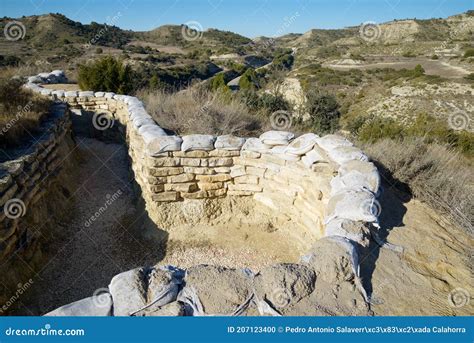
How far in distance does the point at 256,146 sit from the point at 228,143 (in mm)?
345

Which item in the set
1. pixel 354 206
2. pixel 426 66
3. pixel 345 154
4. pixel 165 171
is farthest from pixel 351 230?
pixel 426 66

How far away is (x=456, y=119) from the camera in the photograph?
41.4ft

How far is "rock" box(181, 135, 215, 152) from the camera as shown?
378 cm

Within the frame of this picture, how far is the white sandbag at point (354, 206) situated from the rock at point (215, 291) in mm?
Result: 1027

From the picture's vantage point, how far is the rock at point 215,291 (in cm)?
181

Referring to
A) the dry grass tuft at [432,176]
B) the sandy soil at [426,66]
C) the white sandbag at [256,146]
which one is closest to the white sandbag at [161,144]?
the white sandbag at [256,146]

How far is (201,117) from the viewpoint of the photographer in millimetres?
5277

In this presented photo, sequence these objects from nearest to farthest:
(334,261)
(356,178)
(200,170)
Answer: (334,261) → (356,178) → (200,170)

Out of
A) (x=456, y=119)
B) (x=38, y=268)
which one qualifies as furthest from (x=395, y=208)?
(x=456, y=119)

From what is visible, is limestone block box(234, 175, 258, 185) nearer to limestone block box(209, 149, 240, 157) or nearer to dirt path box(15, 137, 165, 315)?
limestone block box(209, 149, 240, 157)

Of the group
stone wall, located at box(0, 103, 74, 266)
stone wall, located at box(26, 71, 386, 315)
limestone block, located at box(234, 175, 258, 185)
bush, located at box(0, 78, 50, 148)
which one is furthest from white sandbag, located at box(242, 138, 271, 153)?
bush, located at box(0, 78, 50, 148)

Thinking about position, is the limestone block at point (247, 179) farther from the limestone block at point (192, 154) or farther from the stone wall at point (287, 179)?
the limestone block at point (192, 154)

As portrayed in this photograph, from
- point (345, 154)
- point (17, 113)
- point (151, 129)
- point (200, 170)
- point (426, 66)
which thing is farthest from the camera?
point (426, 66)

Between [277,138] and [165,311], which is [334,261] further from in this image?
[277,138]
